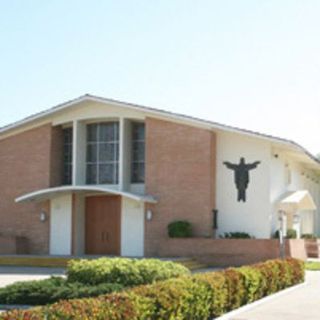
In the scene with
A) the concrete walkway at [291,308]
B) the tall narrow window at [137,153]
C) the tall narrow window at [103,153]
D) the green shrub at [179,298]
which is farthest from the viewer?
the tall narrow window at [103,153]

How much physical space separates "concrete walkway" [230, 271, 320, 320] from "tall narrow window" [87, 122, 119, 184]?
13650 millimetres

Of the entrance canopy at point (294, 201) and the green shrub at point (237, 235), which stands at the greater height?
the entrance canopy at point (294, 201)

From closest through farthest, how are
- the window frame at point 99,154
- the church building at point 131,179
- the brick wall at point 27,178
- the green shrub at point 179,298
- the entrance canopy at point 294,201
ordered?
the green shrub at point 179,298 → the church building at point 131,179 → the entrance canopy at point 294,201 → the window frame at point 99,154 → the brick wall at point 27,178

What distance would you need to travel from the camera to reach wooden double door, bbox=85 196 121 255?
28797 millimetres

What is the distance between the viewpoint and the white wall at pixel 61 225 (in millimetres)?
29062

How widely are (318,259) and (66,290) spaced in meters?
19.4

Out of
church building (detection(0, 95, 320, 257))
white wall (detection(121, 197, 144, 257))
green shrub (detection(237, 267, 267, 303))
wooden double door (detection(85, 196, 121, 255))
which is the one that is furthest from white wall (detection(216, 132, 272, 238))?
green shrub (detection(237, 267, 267, 303))

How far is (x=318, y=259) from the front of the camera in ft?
101

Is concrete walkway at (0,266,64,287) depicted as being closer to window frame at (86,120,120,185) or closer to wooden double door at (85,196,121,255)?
wooden double door at (85,196,121,255)

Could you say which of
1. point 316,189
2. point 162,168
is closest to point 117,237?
point 162,168

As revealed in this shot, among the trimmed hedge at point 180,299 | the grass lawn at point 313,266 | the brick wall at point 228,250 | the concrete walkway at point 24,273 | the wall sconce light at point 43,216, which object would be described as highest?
the wall sconce light at point 43,216

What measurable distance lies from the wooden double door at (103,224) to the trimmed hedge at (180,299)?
12682 mm

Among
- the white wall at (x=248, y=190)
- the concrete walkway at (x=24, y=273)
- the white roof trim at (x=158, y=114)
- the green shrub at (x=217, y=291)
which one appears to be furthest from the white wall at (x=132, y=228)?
the green shrub at (x=217, y=291)

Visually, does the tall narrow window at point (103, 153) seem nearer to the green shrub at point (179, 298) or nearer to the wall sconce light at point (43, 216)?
the wall sconce light at point (43, 216)
